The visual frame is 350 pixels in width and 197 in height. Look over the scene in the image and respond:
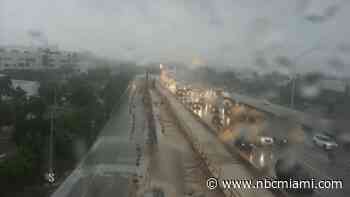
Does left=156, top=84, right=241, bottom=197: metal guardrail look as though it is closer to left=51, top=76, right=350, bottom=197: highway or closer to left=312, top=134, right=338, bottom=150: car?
left=51, top=76, right=350, bottom=197: highway

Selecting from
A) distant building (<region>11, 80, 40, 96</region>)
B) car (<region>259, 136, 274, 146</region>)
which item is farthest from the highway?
distant building (<region>11, 80, 40, 96</region>)

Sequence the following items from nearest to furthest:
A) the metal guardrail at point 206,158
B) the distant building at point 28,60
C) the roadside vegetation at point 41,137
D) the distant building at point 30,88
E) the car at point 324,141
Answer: the metal guardrail at point 206,158
the roadside vegetation at point 41,137
the car at point 324,141
the distant building at point 30,88
the distant building at point 28,60

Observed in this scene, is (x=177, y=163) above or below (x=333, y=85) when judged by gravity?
below

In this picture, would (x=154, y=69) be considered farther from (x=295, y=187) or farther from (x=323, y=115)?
(x=295, y=187)

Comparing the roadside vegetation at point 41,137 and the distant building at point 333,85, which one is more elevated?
the distant building at point 333,85

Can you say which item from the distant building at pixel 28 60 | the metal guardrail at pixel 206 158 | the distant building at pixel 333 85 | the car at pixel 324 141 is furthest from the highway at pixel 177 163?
the distant building at pixel 28 60

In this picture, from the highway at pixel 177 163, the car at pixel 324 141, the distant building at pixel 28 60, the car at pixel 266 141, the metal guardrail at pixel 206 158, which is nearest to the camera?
the metal guardrail at pixel 206 158

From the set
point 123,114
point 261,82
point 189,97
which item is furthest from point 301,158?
point 189,97

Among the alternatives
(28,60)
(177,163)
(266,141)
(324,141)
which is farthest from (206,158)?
(28,60)

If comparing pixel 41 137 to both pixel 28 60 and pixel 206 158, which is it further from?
pixel 28 60

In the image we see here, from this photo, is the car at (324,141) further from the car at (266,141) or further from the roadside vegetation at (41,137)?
the roadside vegetation at (41,137)

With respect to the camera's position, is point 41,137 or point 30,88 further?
point 30,88
